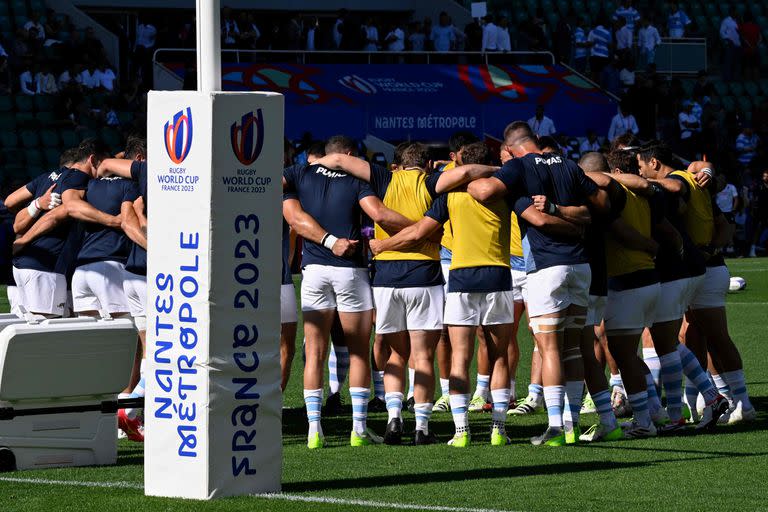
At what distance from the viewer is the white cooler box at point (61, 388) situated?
29.3 ft

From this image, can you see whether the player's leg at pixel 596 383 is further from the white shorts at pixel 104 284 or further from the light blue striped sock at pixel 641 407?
the white shorts at pixel 104 284

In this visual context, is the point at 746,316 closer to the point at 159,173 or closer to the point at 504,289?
the point at 504,289

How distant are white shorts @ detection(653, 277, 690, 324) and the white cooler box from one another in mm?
3980

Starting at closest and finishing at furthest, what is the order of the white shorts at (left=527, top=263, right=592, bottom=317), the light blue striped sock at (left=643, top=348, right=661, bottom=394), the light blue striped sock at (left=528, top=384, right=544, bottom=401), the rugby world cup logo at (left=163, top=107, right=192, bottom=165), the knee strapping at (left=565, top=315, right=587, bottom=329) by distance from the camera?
the rugby world cup logo at (left=163, top=107, right=192, bottom=165), the white shorts at (left=527, top=263, right=592, bottom=317), the knee strapping at (left=565, top=315, right=587, bottom=329), the light blue striped sock at (left=643, top=348, right=661, bottom=394), the light blue striped sock at (left=528, top=384, right=544, bottom=401)

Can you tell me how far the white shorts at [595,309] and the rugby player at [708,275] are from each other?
3.58 feet

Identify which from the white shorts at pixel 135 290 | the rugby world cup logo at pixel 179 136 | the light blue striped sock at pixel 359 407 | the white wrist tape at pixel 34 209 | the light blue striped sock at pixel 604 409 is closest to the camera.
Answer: the rugby world cup logo at pixel 179 136

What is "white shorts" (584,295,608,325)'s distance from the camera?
1025 cm

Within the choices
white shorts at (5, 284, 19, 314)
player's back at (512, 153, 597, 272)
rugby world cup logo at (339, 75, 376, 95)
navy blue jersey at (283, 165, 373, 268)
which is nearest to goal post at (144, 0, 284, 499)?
navy blue jersey at (283, 165, 373, 268)

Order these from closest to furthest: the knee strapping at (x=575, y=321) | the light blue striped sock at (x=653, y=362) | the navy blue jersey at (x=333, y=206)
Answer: the knee strapping at (x=575, y=321), the navy blue jersey at (x=333, y=206), the light blue striped sock at (x=653, y=362)

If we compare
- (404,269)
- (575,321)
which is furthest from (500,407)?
(404,269)

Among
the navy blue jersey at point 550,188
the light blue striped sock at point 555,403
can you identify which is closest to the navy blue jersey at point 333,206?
the navy blue jersey at point 550,188

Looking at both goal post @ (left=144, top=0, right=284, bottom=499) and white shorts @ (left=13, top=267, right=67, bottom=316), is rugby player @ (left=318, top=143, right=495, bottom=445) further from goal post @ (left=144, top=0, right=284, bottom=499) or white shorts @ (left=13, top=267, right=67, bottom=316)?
white shorts @ (left=13, top=267, right=67, bottom=316)

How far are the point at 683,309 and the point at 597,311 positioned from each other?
0.90 m

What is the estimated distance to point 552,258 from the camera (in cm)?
987
